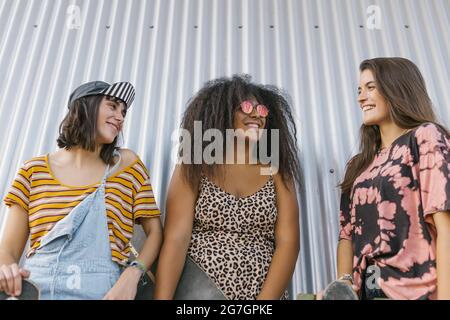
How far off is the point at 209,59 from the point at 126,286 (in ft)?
3.51

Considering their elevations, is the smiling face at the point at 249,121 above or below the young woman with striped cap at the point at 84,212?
above

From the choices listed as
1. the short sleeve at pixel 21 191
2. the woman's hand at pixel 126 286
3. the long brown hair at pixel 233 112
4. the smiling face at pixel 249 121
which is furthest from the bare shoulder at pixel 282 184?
the short sleeve at pixel 21 191

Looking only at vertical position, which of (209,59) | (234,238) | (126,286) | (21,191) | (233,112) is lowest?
(126,286)

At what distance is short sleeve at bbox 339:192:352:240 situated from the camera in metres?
1.53

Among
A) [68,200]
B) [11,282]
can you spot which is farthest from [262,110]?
[11,282]

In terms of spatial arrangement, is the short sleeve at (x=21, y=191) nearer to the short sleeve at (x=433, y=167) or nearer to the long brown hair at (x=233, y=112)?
the long brown hair at (x=233, y=112)

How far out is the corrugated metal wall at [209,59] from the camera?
185cm

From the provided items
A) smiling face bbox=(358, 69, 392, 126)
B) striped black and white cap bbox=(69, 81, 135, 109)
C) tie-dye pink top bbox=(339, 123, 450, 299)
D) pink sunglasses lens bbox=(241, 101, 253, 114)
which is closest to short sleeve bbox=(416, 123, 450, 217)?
tie-dye pink top bbox=(339, 123, 450, 299)

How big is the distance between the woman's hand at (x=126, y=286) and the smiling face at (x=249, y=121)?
1.89ft

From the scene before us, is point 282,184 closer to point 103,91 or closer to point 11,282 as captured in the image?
point 103,91

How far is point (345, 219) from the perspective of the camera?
61.2 inches
